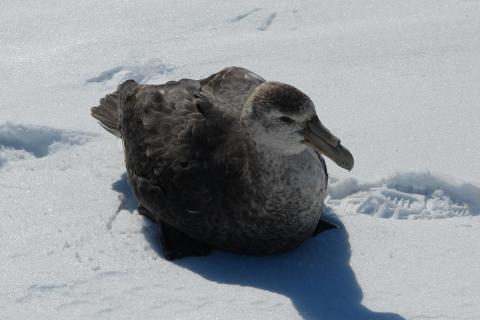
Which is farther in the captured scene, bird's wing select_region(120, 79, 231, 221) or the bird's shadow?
bird's wing select_region(120, 79, 231, 221)

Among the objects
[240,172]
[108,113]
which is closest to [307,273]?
[240,172]

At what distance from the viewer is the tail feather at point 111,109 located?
18.0ft

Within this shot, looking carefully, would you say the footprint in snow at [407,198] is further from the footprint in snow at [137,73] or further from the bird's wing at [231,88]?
the footprint in snow at [137,73]

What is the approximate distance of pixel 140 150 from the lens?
15.6ft

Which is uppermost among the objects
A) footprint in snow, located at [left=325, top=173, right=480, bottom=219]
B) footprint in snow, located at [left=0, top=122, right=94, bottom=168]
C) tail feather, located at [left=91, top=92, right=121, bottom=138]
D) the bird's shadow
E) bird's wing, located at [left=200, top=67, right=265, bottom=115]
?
bird's wing, located at [left=200, top=67, right=265, bottom=115]

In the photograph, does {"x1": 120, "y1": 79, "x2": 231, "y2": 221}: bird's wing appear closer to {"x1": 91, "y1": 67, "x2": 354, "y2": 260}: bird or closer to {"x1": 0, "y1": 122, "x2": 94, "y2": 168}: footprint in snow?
{"x1": 91, "y1": 67, "x2": 354, "y2": 260}: bird

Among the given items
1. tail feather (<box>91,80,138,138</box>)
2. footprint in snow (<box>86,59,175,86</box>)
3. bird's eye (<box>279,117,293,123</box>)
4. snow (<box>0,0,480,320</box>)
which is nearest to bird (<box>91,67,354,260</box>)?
bird's eye (<box>279,117,293,123</box>)

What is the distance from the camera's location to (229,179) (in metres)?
4.35

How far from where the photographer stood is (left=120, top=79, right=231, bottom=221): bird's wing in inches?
173

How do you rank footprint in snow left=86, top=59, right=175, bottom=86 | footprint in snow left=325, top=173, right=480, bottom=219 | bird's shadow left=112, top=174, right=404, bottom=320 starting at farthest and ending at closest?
footprint in snow left=86, top=59, right=175, bottom=86 → footprint in snow left=325, top=173, right=480, bottom=219 → bird's shadow left=112, top=174, right=404, bottom=320

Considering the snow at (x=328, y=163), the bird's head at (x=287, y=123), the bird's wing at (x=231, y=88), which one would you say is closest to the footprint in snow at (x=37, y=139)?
the snow at (x=328, y=163)

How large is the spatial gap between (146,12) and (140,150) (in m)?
2.89

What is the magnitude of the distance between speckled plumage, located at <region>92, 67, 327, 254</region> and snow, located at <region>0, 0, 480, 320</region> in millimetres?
149

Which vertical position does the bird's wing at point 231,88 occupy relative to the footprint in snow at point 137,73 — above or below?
above
